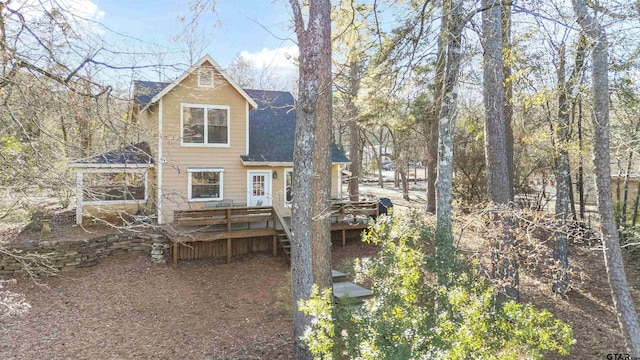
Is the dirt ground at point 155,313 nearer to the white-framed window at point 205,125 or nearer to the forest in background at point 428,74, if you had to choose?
the forest in background at point 428,74

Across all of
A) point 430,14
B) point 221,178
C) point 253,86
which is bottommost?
point 221,178

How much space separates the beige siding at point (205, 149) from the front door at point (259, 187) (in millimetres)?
209

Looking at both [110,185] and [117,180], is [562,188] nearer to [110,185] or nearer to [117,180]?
[117,180]

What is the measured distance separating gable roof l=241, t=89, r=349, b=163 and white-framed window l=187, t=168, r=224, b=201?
104cm

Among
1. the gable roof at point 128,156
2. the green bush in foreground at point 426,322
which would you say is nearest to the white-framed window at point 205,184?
the gable roof at point 128,156

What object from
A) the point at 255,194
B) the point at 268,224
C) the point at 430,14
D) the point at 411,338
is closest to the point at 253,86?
the point at 255,194

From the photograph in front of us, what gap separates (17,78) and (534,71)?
7.46 metres

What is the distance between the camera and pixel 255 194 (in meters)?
12.8

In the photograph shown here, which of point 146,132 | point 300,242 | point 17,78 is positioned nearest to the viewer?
point 17,78

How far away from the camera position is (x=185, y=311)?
25.5 feet

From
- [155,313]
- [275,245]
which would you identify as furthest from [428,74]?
[155,313]

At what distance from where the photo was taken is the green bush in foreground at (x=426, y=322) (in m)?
3.05

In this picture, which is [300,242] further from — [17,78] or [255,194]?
[255,194]

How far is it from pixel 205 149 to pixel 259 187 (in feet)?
7.24
